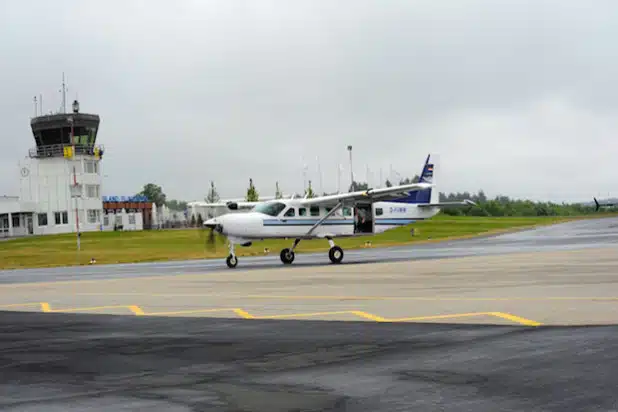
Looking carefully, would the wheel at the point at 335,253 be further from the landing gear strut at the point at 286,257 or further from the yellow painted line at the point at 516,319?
the yellow painted line at the point at 516,319

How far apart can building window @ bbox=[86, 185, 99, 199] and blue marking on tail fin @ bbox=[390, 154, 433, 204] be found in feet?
230

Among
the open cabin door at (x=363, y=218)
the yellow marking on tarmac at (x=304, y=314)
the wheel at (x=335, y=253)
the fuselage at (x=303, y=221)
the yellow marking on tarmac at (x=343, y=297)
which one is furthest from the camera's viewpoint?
the open cabin door at (x=363, y=218)

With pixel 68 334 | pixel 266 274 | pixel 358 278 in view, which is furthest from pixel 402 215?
pixel 68 334

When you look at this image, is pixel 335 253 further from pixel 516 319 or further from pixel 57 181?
pixel 57 181

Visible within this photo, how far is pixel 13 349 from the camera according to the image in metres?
11.2

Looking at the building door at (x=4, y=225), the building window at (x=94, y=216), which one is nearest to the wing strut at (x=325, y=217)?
the building window at (x=94, y=216)

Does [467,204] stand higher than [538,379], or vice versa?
[467,204]

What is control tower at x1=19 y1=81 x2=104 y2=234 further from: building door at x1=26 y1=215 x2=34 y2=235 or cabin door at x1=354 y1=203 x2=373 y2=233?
cabin door at x1=354 y1=203 x2=373 y2=233

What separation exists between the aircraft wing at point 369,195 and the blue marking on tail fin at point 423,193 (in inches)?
143

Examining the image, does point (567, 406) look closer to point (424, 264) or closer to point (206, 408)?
point (206, 408)

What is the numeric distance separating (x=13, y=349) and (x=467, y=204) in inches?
1182

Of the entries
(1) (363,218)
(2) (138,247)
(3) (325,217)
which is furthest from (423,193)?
(2) (138,247)

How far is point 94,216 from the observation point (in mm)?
105250

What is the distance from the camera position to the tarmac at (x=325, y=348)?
23.8 feet
